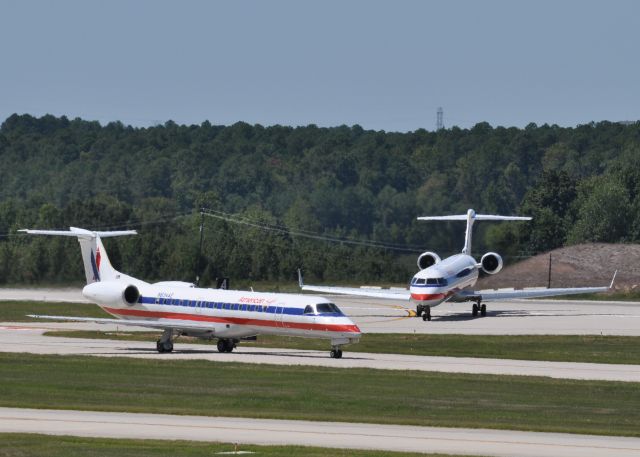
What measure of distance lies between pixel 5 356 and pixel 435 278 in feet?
95.8

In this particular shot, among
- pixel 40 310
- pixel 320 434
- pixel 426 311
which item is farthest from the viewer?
pixel 40 310

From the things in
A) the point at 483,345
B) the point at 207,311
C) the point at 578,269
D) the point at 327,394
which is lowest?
the point at 327,394

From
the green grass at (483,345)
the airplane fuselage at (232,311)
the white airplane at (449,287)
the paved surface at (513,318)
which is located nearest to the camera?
the airplane fuselage at (232,311)

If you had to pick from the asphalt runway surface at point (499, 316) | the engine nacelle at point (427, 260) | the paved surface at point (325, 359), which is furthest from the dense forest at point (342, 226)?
the paved surface at point (325, 359)

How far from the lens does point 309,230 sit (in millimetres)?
155375

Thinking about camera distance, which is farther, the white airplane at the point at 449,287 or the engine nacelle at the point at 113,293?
the white airplane at the point at 449,287

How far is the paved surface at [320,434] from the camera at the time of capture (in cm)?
2931

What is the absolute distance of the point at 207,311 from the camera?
5428cm

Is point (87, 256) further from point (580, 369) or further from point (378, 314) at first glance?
point (378, 314)

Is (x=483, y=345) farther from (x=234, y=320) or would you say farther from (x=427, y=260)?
(x=427, y=260)

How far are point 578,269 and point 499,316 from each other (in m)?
35.0

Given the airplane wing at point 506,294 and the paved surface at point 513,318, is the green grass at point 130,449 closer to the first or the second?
the paved surface at point 513,318

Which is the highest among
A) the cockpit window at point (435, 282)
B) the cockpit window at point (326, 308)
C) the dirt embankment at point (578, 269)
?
the dirt embankment at point (578, 269)

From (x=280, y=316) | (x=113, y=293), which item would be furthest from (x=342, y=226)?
(x=280, y=316)
